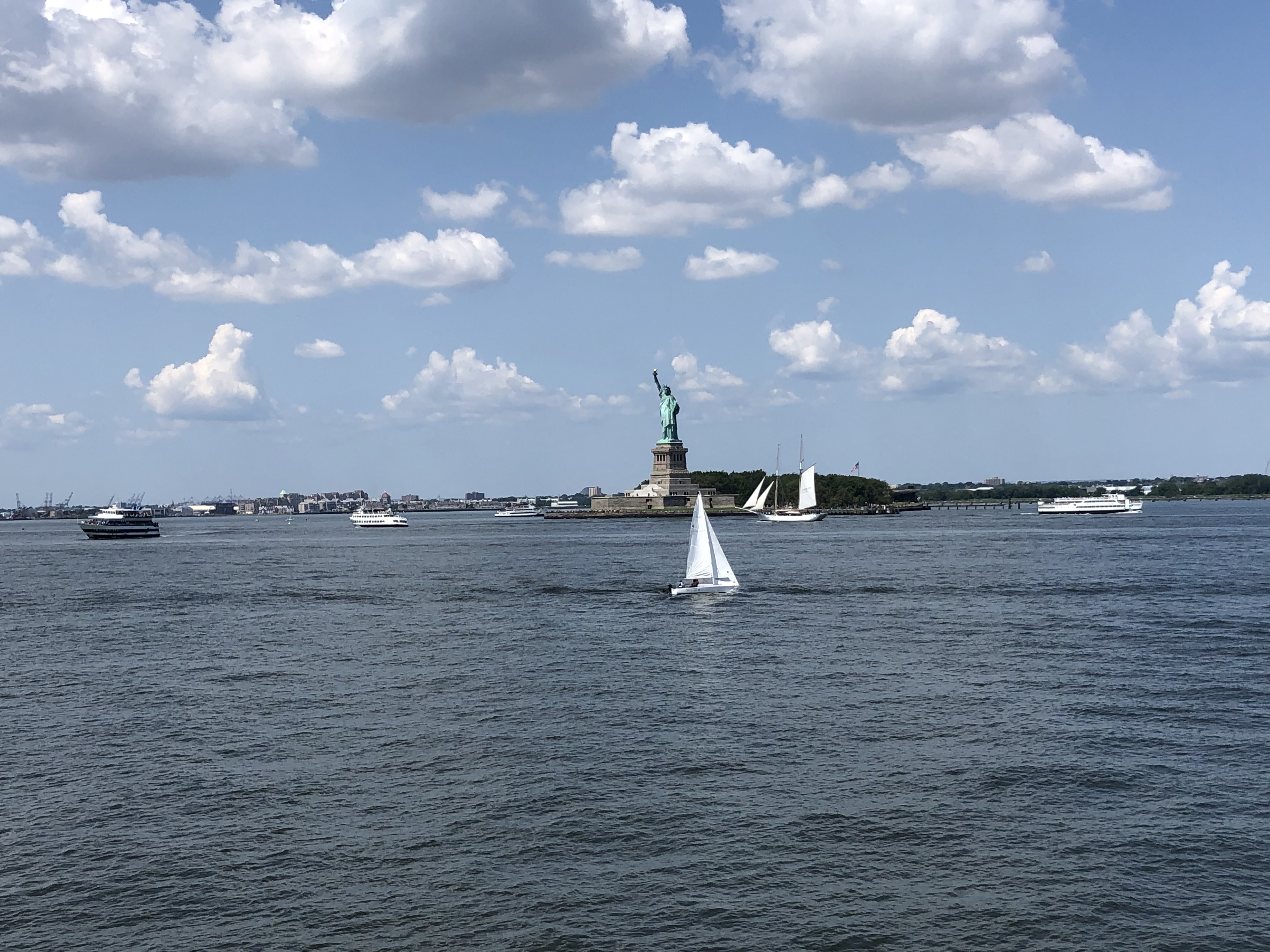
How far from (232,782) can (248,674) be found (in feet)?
54.6

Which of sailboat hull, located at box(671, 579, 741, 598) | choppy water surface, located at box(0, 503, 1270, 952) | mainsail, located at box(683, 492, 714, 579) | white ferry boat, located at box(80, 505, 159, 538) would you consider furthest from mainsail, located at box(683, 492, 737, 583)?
white ferry boat, located at box(80, 505, 159, 538)

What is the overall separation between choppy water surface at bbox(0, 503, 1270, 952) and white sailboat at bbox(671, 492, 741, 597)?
13.1 m

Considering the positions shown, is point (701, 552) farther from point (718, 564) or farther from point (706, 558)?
point (718, 564)

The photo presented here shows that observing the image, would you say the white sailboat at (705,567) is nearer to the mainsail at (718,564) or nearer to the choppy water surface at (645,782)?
the mainsail at (718,564)

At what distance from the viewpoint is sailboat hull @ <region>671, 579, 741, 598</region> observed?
241 feet

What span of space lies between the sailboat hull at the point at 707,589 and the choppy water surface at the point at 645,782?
39.1 ft

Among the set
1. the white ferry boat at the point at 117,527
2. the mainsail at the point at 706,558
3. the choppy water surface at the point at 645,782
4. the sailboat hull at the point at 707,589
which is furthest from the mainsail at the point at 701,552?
the white ferry boat at the point at 117,527

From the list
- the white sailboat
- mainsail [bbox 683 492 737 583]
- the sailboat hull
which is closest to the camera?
the sailboat hull

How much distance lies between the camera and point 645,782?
2798 centimetres

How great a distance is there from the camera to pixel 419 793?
27203mm

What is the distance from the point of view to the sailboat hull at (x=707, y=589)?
7344 centimetres

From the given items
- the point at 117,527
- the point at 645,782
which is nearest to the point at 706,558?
the point at 645,782

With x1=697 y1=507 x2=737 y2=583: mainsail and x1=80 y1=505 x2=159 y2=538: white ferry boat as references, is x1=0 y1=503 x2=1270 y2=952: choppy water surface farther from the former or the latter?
x1=80 y1=505 x2=159 y2=538: white ferry boat

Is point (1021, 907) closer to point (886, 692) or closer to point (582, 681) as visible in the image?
point (886, 692)
